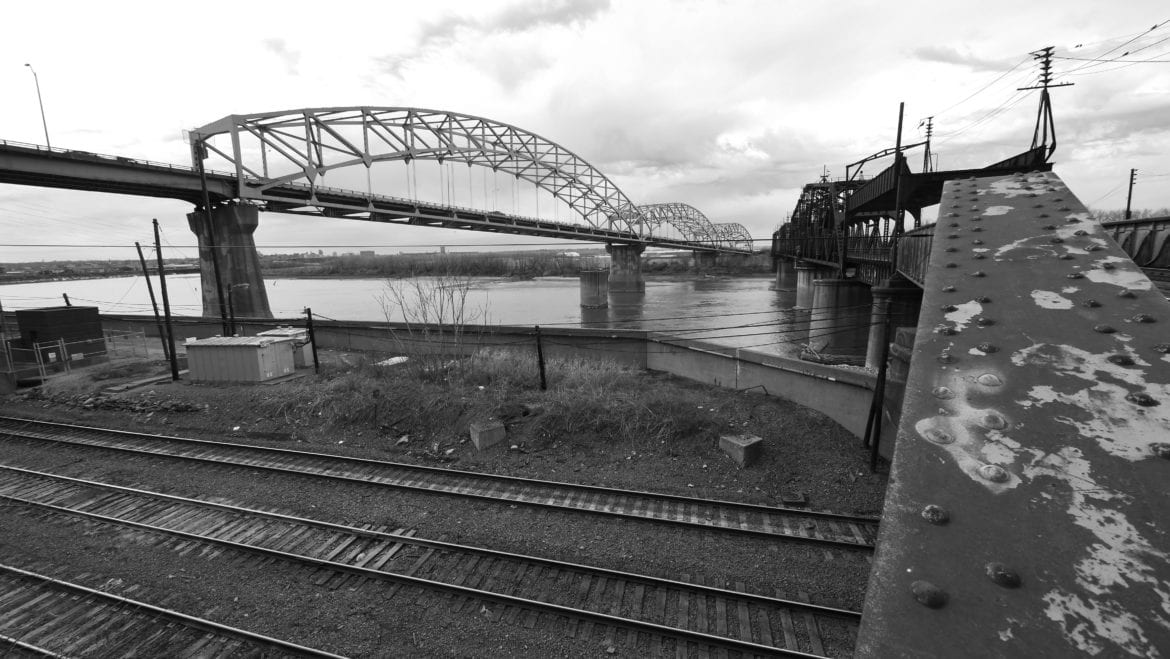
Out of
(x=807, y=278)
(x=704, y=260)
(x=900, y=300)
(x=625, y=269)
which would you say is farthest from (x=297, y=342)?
(x=704, y=260)

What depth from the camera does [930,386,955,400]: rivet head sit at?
222 centimetres

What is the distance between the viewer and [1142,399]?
2.02m

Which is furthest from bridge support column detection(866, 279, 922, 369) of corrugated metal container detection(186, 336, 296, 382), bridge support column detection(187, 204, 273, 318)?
bridge support column detection(187, 204, 273, 318)

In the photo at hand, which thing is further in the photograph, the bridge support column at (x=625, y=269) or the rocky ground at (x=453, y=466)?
the bridge support column at (x=625, y=269)

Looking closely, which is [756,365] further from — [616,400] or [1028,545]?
[1028,545]

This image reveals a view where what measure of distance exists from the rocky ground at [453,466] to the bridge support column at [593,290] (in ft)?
131

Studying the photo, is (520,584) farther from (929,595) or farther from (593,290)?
(593,290)

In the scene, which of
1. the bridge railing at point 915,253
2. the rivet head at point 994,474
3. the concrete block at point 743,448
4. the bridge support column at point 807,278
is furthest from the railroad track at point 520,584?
the bridge support column at point 807,278

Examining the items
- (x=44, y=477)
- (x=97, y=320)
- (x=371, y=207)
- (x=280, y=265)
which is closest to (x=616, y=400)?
(x=44, y=477)

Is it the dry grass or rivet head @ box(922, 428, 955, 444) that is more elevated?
rivet head @ box(922, 428, 955, 444)

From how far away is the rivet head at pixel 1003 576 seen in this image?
1.52 metres

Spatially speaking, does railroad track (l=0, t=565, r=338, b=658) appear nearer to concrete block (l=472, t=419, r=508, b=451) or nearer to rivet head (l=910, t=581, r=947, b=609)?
concrete block (l=472, t=419, r=508, b=451)

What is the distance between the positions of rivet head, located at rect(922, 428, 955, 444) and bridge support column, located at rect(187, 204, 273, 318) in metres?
37.4

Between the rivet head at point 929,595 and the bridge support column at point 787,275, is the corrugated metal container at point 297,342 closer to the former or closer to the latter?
the rivet head at point 929,595
